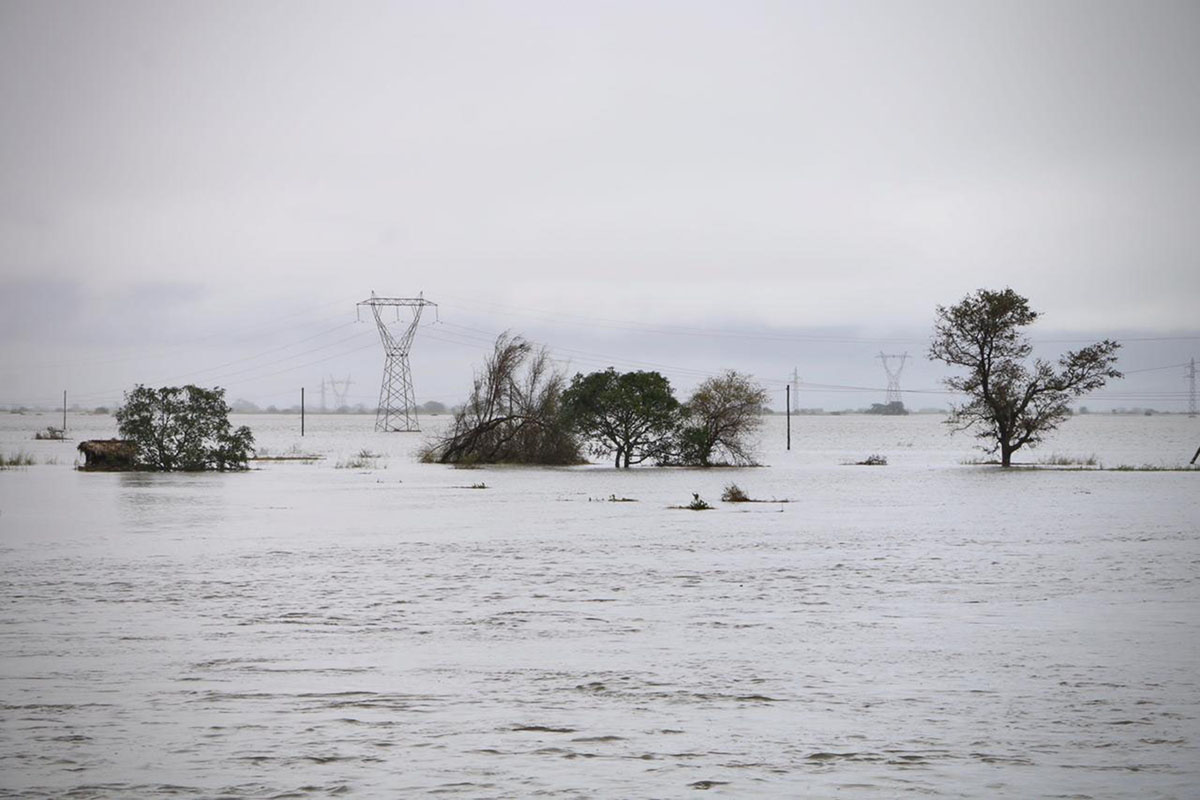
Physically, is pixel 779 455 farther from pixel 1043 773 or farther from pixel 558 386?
pixel 1043 773

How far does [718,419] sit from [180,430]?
72.8ft

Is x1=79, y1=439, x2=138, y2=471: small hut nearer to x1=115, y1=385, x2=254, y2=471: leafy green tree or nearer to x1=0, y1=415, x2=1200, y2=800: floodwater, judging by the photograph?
x1=115, y1=385, x2=254, y2=471: leafy green tree

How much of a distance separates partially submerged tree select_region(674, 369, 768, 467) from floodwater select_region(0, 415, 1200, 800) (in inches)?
1128

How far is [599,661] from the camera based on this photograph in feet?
34.1

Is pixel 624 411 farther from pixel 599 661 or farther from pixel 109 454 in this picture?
pixel 599 661

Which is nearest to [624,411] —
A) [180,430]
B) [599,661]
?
[180,430]

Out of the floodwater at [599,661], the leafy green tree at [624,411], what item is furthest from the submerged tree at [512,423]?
the floodwater at [599,661]

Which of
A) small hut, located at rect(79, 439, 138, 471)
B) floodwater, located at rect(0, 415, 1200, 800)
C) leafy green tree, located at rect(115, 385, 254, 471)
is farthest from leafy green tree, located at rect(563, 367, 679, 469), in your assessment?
floodwater, located at rect(0, 415, 1200, 800)

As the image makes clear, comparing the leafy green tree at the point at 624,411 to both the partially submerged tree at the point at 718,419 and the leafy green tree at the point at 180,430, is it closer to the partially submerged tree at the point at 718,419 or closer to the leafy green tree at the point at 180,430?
the partially submerged tree at the point at 718,419

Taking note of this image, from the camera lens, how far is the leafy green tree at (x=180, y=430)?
152 ft

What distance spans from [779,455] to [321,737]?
2518 inches

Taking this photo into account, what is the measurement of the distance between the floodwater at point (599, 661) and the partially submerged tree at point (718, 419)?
1128 inches

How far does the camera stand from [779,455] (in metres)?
70.6

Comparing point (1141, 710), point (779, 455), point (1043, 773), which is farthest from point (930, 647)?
point (779, 455)
